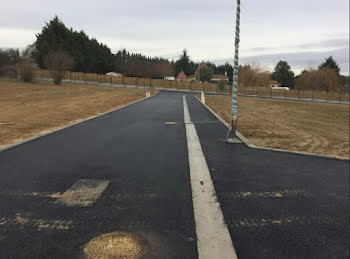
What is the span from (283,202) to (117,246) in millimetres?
2882

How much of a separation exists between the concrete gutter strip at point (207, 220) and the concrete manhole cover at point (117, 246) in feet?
2.29

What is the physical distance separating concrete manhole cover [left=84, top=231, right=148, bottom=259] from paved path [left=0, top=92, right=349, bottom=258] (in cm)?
12

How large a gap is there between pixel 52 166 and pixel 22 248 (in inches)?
132

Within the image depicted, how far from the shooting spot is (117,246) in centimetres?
337

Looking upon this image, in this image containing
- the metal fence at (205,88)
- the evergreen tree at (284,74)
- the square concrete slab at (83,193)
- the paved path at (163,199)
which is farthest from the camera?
the evergreen tree at (284,74)

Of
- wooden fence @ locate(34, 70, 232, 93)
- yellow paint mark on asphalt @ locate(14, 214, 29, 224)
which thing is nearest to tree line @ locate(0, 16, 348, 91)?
wooden fence @ locate(34, 70, 232, 93)

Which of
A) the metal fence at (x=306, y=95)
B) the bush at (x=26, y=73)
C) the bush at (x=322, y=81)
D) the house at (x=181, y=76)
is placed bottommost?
the metal fence at (x=306, y=95)

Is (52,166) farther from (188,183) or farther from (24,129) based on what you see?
(24,129)

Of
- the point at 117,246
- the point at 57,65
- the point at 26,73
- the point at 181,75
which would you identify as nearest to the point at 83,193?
the point at 117,246

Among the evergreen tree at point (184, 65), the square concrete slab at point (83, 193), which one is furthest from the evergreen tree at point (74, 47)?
the square concrete slab at point (83, 193)

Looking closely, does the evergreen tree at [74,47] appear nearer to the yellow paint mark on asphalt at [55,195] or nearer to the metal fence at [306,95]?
the metal fence at [306,95]

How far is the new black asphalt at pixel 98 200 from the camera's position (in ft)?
11.4

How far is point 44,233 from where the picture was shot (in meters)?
3.62

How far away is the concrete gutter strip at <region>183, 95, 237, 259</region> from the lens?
340 centimetres
